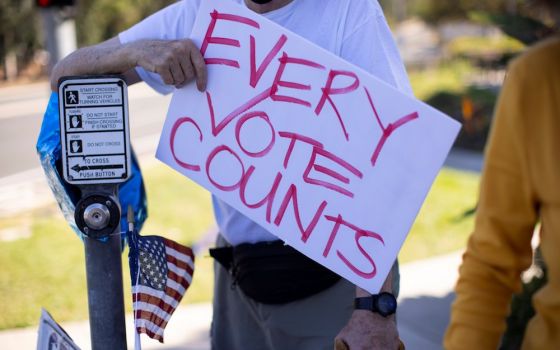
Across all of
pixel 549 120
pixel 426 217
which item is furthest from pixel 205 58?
pixel 426 217

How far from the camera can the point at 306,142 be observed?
2.01 meters

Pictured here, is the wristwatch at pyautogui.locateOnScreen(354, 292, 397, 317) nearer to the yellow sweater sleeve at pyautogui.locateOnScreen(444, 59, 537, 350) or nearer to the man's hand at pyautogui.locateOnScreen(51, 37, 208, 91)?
the yellow sweater sleeve at pyautogui.locateOnScreen(444, 59, 537, 350)

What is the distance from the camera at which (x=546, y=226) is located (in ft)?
4.72

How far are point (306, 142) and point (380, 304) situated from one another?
450mm

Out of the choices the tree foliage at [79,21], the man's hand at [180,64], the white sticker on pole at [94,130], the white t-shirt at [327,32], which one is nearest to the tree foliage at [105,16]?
the tree foliage at [79,21]

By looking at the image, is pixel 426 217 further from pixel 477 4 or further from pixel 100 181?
pixel 477 4

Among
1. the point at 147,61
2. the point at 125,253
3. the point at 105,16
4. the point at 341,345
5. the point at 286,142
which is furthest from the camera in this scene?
the point at 105,16

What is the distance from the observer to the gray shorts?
7.79 ft

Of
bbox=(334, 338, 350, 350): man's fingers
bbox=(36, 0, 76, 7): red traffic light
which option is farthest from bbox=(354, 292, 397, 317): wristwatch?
bbox=(36, 0, 76, 7): red traffic light

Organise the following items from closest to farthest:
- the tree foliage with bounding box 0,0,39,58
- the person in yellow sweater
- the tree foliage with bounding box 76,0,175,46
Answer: the person in yellow sweater
the tree foliage with bounding box 0,0,39,58
the tree foliage with bounding box 76,0,175,46

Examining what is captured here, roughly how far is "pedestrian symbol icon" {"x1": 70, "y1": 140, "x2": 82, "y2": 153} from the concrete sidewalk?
7.79ft

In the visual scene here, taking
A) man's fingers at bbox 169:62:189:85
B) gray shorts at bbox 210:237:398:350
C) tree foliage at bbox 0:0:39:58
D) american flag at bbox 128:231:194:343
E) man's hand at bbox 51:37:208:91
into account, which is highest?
tree foliage at bbox 0:0:39:58

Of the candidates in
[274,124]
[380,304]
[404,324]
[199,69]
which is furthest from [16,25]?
[380,304]

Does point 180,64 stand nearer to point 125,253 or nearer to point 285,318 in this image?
point 285,318
